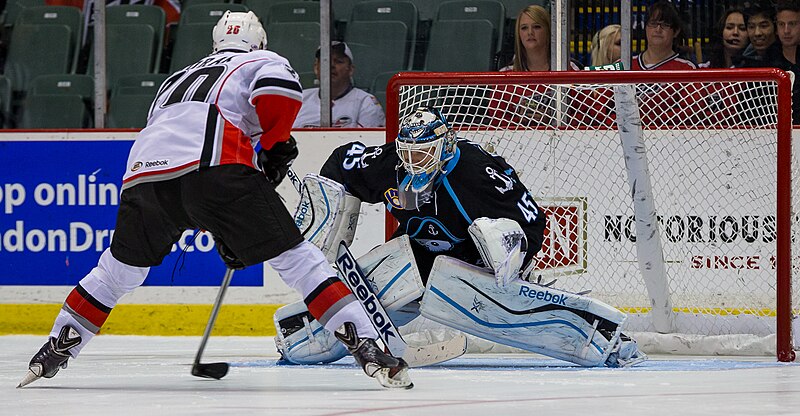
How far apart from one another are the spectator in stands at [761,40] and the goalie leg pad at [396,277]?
2323mm

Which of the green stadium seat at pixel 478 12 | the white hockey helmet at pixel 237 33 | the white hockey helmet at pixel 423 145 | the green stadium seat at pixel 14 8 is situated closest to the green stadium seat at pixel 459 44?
the green stadium seat at pixel 478 12

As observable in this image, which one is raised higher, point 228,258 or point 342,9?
point 342,9

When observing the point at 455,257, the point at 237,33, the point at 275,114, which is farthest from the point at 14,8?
the point at 275,114

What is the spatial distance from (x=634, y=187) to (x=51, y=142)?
2.65 m

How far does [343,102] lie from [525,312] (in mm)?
2137

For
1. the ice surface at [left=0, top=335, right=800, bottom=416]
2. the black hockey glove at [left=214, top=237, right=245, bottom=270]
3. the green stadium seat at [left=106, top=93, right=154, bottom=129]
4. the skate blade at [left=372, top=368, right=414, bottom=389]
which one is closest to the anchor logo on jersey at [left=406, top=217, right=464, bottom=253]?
the ice surface at [left=0, top=335, right=800, bottom=416]

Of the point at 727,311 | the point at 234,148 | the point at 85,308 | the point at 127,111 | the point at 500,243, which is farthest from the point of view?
the point at 127,111

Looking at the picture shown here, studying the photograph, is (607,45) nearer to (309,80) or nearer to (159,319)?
(309,80)

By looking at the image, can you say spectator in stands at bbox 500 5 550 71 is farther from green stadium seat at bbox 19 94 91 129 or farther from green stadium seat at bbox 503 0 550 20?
green stadium seat at bbox 19 94 91 129

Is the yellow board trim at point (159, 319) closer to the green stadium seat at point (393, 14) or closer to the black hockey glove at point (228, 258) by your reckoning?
the green stadium seat at point (393, 14)

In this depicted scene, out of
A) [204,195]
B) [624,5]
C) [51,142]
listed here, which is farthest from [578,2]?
[204,195]

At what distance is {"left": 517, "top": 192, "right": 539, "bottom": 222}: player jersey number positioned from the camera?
163 inches

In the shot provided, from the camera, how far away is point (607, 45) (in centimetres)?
581

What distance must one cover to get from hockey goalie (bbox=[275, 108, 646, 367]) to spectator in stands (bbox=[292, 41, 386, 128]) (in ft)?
5.67
